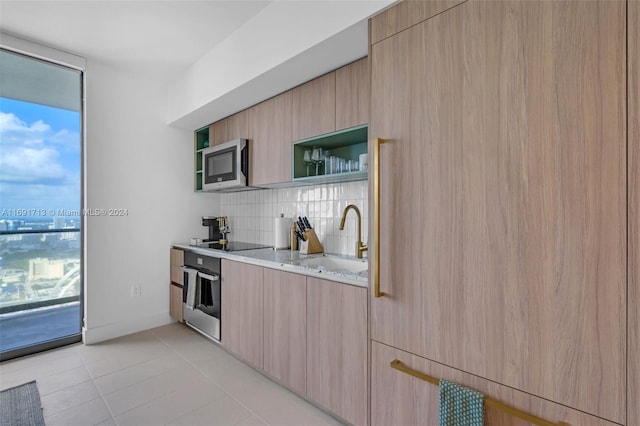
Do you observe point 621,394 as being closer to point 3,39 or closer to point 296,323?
point 296,323

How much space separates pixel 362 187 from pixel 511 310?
1.40 m

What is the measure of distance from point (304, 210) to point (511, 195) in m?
1.90

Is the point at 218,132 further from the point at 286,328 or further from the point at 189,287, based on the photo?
the point at 286,328

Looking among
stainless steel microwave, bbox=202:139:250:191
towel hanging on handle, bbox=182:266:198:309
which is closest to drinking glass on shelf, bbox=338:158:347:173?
stainless steel microwave, bbox=202:139:250:191

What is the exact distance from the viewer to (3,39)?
2.40m

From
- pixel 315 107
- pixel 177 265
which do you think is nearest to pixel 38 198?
pixel 177 265

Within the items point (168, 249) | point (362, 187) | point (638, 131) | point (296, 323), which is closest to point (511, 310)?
point (638, 131)

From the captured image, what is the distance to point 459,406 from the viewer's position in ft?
3.92

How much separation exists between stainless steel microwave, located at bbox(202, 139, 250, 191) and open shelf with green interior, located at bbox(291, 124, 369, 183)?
2.11 ft

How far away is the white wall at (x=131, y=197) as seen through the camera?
116 inches

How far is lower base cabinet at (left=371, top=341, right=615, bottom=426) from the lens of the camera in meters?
1.04

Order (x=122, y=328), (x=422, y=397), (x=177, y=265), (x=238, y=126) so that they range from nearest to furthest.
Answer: (x=422, y=397), (x=238, y=126), (x=122, y=328), (x=177, y=265)

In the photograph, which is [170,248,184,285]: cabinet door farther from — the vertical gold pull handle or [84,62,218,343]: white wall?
the vertical gold pull handle

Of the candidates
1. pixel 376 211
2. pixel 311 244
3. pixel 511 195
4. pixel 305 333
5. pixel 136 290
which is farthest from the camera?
pixel 136 290
